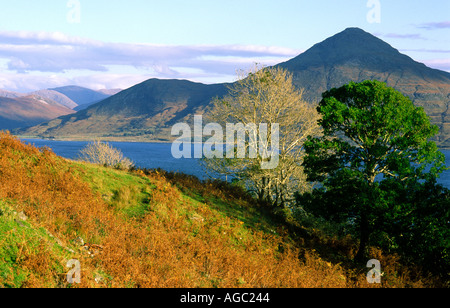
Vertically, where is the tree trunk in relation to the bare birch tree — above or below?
below

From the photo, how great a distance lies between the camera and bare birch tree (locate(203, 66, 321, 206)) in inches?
1312

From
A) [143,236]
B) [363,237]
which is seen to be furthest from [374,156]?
[143,236]

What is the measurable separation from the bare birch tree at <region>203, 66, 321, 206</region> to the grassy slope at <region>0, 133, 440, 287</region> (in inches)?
235

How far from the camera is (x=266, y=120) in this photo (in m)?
34.2

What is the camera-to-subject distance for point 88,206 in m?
16.7

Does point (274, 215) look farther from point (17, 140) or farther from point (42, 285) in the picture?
point (42, 285)

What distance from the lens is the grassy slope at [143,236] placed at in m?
10.4

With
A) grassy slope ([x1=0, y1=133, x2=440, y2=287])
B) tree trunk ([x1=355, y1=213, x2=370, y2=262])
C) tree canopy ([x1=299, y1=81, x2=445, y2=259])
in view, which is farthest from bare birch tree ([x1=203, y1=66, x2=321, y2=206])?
tree trunk ([x1=355, y1=213, x2=370, y2=262])

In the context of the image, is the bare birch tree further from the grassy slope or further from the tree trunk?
the tree trunk

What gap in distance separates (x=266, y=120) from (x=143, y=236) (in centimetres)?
2140

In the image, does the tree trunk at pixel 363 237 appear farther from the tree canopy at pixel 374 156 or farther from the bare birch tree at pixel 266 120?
the bare birch tree at pixel 266 120

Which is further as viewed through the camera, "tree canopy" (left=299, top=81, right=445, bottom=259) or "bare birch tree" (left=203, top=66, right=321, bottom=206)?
"bare birch tree" (left=203, top=66, right=321, bottom=206)

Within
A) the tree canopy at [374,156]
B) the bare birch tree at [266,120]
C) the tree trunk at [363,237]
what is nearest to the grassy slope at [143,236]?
the tree trunk at [363,237]
